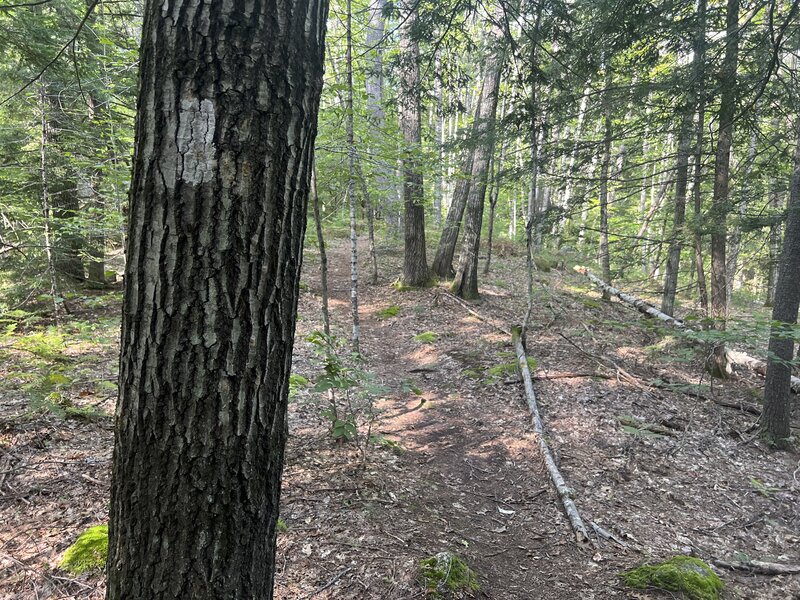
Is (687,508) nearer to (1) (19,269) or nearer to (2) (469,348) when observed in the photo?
(2) (469,348)

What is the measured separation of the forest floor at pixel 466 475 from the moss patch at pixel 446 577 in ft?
0.31

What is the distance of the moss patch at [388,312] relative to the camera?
34.4ft

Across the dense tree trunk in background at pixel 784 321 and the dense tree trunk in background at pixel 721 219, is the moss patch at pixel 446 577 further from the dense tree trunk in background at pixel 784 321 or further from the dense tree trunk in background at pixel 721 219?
the dense tree trunk in background at pixel 721 219

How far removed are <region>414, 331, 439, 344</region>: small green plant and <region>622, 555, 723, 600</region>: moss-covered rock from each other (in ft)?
18.8

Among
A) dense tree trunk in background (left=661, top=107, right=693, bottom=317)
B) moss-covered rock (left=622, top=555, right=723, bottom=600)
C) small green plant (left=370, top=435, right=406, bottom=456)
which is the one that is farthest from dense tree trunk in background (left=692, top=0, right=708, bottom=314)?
small green plant (left=370, top=435, right=406, bottom=456)

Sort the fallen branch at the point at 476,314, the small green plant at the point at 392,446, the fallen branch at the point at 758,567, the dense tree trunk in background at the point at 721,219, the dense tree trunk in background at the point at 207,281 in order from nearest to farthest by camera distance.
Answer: the dense tree trunk in background at the point at 207,281, the fallen branch at the point at 758,567, the small green plant at the point at 392,446, the dense tree trunk in background at the point at 721,219, the fallen branch at the point at 476,314

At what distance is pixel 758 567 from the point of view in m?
3.75

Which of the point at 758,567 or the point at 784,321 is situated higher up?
the point at 784,321

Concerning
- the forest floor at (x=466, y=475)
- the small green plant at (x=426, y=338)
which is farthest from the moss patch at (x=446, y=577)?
the small green plant at (x=426, y=338)

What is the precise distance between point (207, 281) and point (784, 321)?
22.6 ft

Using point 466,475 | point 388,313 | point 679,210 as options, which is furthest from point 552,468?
point 679,210

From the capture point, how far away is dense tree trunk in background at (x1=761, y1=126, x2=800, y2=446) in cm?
555

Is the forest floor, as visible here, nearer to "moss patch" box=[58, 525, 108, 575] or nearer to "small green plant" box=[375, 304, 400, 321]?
"moss patch" box=[58, 525, 108, 575]

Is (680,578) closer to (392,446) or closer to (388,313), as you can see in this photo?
(392,446)
